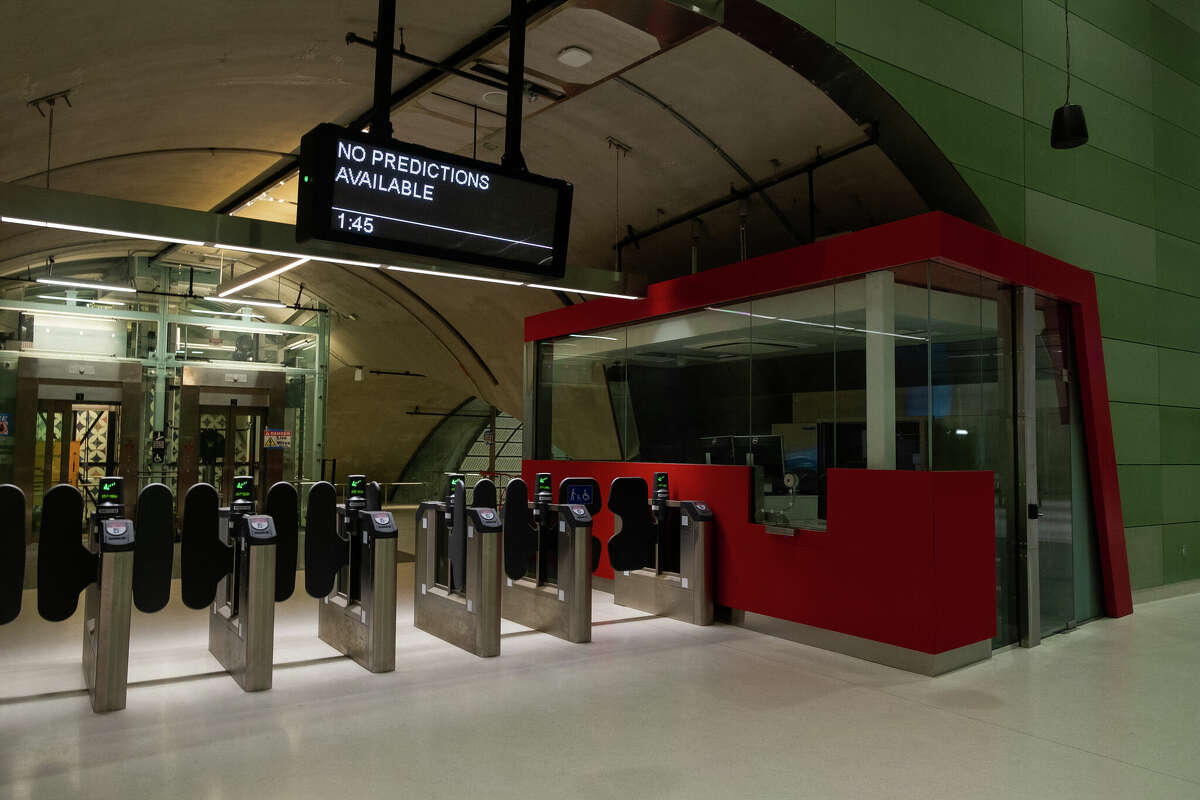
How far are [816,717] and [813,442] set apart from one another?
2.20 metres

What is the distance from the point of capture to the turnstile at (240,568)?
181 inches

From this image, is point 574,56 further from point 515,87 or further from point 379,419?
point 379,419

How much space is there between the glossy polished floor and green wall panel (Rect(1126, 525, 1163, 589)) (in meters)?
1.95

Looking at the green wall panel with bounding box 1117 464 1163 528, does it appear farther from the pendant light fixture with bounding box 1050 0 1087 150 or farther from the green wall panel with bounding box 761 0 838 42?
the green wall panel with bounding box 761 0 838 42

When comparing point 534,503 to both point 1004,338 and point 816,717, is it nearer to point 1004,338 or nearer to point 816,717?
point 816,717

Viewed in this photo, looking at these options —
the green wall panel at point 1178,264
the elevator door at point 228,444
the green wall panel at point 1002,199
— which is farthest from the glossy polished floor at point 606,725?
the elevator door at point 228,444

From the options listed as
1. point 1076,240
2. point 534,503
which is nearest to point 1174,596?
point 1076,240

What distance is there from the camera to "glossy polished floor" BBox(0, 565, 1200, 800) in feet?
10.8

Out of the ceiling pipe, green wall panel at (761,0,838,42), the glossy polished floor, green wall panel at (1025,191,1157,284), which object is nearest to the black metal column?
green wall panel at (761,0,838,42)

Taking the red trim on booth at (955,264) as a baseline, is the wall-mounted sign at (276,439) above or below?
below

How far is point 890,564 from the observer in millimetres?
5234

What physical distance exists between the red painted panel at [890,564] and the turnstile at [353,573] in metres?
2.76

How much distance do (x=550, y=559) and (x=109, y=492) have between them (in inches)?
119

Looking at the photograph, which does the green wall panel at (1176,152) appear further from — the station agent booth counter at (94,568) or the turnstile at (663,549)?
the station agent booth counter at (94,568)
